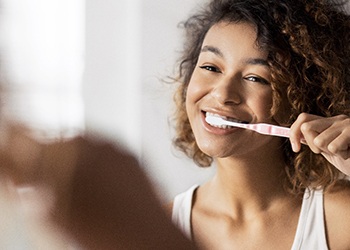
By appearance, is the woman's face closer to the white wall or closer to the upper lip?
the upper lip

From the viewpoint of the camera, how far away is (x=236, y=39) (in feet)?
3.59

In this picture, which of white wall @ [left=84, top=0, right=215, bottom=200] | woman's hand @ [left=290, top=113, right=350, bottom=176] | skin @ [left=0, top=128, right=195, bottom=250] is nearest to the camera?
skin @ [left=0, top=128, right=195, bottom=250]

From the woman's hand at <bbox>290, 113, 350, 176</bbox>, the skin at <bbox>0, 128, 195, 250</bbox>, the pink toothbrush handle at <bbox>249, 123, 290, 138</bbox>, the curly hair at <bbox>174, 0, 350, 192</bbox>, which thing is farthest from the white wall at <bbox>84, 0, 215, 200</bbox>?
the skin at <bbox>0, 128, 195, 250</bbox>

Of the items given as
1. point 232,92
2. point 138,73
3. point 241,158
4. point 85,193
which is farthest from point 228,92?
point 85,193

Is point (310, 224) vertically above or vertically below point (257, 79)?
below

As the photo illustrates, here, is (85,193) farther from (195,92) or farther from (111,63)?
(111,63)

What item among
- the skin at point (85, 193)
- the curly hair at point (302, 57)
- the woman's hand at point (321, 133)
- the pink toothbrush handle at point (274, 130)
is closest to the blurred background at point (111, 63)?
the curly hair at point (302, 57)

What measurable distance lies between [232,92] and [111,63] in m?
0.59

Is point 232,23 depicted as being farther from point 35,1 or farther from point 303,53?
point 35,1

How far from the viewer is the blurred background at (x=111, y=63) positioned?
157cm

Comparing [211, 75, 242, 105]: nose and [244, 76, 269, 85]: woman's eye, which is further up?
[244, 76, 269, 85]: woman's eye

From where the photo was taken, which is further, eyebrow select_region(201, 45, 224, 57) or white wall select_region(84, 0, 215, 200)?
white wall select_region(84, 0, 215, 200)

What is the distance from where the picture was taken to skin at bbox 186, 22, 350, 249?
1.08m

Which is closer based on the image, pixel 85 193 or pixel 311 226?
pixel 85 193
